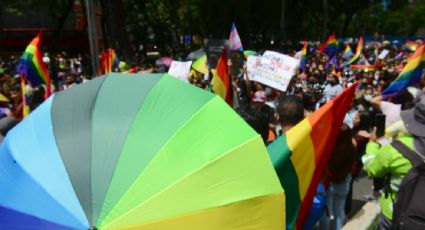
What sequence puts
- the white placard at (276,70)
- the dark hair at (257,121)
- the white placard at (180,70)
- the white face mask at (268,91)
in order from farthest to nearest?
1. the white face mask at (268,91)
2. the white placard at (180,70)
3. the white placard at (276,70)
4. the dark hair at (257,121)

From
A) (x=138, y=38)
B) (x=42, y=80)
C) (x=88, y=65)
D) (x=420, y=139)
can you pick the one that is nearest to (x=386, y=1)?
(x=138, y=38)

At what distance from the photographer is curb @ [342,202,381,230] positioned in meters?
4.31

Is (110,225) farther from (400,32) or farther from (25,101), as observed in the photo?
(400,32)

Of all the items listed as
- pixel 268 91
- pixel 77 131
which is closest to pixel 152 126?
pixel 77 131

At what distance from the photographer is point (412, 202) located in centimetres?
236

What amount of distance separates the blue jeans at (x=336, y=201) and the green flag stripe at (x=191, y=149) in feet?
9.43

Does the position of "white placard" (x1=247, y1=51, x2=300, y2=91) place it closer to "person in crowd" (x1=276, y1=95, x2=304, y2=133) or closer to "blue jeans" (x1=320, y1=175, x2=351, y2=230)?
"blue jeans" (x1=320, y1=175, x2=351, y2=230)

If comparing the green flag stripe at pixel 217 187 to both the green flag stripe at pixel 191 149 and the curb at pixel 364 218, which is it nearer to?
the green flag stripe at pixel 191 149

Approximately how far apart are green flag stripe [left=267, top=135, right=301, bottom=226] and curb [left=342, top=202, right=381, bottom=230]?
197 cm

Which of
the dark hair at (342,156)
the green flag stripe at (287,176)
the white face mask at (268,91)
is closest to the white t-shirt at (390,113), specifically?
the dark hair at (342,156)

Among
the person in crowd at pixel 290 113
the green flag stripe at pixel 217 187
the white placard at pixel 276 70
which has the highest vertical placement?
the green flag stripe at pixel 217 187

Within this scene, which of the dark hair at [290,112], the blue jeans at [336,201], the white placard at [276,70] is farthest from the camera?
the white placard at [276,70]

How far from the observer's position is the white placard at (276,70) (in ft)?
22.2

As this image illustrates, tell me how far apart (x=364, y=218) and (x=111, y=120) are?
11.0 ft
